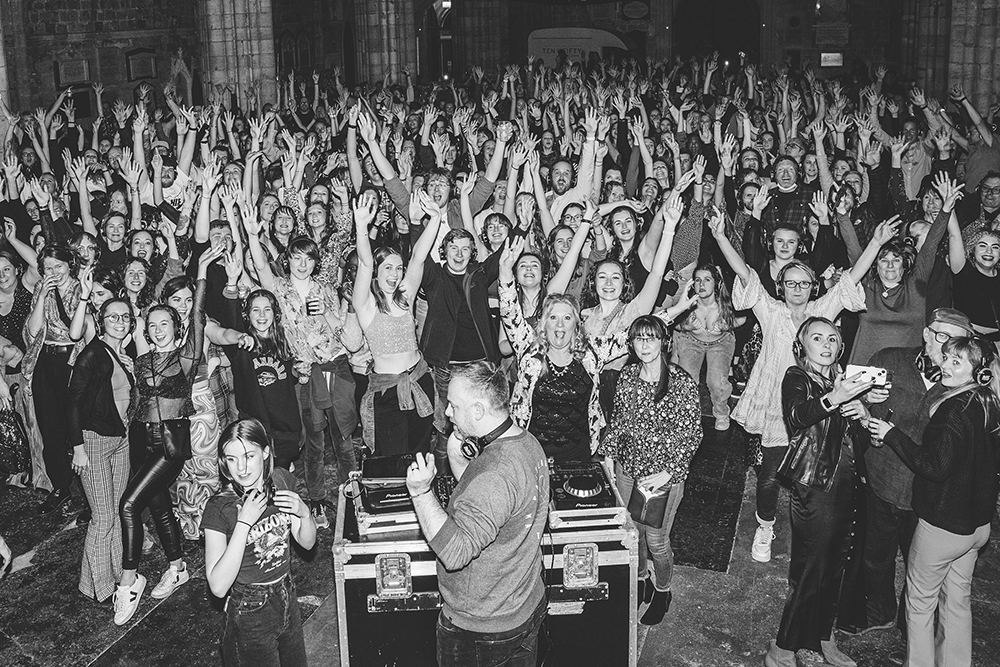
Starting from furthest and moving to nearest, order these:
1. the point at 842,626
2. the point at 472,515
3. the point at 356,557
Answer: the point at 842,626, the point at 356,557, the point at 472,515

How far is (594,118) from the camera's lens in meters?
9.06

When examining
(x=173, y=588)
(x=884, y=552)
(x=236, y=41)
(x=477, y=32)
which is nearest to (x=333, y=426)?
(x=173, y=588)

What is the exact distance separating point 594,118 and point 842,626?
199 inches

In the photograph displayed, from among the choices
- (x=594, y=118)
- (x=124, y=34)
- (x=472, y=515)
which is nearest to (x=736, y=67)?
(x=124, y=34)

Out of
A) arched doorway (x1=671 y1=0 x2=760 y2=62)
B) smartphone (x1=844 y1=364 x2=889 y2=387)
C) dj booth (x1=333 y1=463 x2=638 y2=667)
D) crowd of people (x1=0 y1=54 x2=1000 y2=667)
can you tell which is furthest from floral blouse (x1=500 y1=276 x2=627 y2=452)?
arched doorway (x1=671 y1=0 x2=760 y2=62)

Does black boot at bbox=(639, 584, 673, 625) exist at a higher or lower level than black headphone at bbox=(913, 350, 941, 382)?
lower

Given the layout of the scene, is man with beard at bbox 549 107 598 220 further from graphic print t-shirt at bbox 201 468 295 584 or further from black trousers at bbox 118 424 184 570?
graphic print t-shirt at bbox 201 468 295 584

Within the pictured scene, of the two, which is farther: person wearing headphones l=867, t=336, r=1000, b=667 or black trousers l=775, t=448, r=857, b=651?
black trousers l=775, t=448, r=857, b=651

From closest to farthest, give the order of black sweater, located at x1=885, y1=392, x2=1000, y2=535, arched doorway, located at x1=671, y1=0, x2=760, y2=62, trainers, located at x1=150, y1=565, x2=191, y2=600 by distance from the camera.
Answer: black sweater, located at x1=885, y1=392, x2=1000, y2=535
trainers, located at x1=150, y1=565, x2=191, y2=600
arched doorway, located at x1=671, y1=0, x2=760, y2=62

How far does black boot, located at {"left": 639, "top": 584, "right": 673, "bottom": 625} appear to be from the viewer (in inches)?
214

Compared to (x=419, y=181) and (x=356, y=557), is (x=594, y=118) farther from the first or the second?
(x=356, y=557)

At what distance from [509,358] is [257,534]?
10.7ft

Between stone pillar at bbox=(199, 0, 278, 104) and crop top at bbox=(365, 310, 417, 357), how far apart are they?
11.4m

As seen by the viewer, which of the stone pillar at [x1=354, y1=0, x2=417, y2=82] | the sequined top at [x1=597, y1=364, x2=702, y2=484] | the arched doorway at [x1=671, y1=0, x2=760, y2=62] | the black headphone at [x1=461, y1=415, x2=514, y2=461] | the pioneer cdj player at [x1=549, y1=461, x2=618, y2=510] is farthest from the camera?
the arched doorway at [x1=671, y1=0, x2=760, y2=62]
